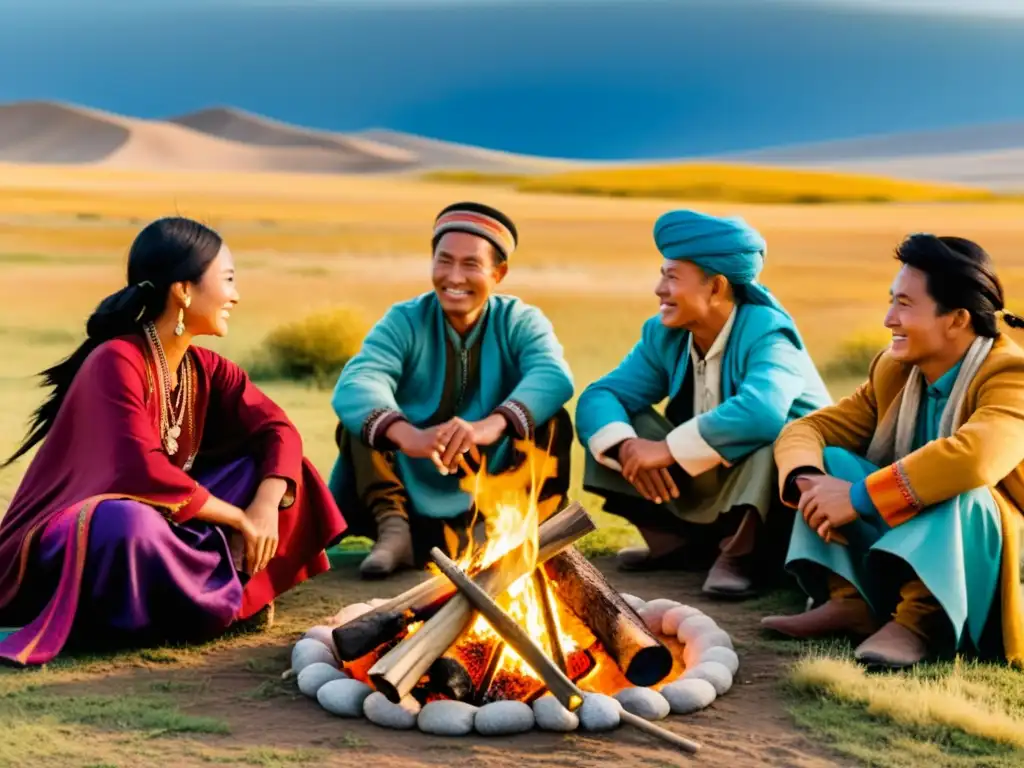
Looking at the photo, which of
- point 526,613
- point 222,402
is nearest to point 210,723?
point 526,613

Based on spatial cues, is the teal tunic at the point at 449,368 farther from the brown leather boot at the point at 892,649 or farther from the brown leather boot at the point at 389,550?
the brown leather boot at the point at 892,649

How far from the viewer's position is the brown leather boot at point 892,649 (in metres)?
5.07

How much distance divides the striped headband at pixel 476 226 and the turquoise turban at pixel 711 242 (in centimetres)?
65

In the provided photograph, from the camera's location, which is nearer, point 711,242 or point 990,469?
point 990,469

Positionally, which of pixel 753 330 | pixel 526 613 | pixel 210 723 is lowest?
pixel 210 723

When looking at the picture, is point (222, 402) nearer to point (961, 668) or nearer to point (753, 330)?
point (753, 330)

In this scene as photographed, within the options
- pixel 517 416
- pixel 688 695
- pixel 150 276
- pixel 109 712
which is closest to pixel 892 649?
pixel 688 695

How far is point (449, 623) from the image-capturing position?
15.4 ft

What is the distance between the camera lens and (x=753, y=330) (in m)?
6.32

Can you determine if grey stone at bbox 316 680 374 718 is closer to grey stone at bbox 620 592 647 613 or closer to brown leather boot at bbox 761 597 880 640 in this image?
grey stone at bbox 620 592 647 613

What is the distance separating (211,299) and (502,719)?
1.91 metres

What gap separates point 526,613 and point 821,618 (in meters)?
1.17

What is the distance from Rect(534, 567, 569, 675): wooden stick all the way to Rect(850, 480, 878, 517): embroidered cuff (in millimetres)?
1110

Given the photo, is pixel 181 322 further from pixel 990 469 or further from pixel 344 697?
pixel 990 469
